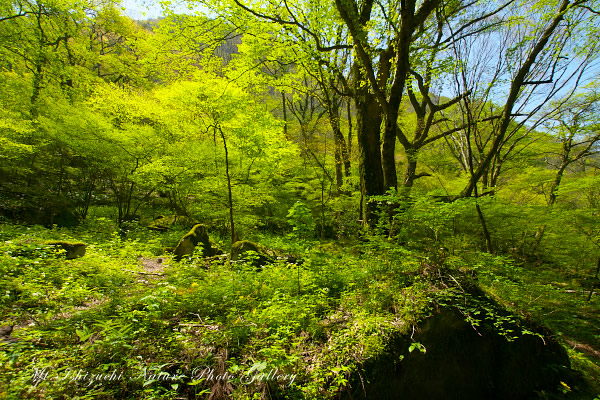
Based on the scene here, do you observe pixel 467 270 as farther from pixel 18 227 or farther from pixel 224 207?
pixel 18 227

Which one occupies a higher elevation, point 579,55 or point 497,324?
point 579,55

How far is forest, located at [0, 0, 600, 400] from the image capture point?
205 cm

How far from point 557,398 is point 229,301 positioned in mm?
3754

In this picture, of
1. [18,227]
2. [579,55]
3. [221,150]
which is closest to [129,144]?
[221,150]

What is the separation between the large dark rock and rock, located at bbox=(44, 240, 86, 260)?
5614 mm

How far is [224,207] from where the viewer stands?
9711 mm

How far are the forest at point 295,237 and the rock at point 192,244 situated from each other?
8 centimetres

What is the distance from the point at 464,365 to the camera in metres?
2.44

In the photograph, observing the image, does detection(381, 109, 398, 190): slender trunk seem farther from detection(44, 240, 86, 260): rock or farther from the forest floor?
detection(44, 240, 86, 260): rock

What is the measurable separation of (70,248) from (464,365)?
653 centimetres

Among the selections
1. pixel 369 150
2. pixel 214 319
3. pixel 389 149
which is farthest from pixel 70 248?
pixel 389 149

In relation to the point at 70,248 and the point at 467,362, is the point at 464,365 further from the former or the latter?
the point at 70,248

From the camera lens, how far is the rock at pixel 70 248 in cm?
473

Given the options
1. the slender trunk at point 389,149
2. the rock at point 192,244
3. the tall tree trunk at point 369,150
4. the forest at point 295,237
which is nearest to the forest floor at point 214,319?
the forest at point 295,237
